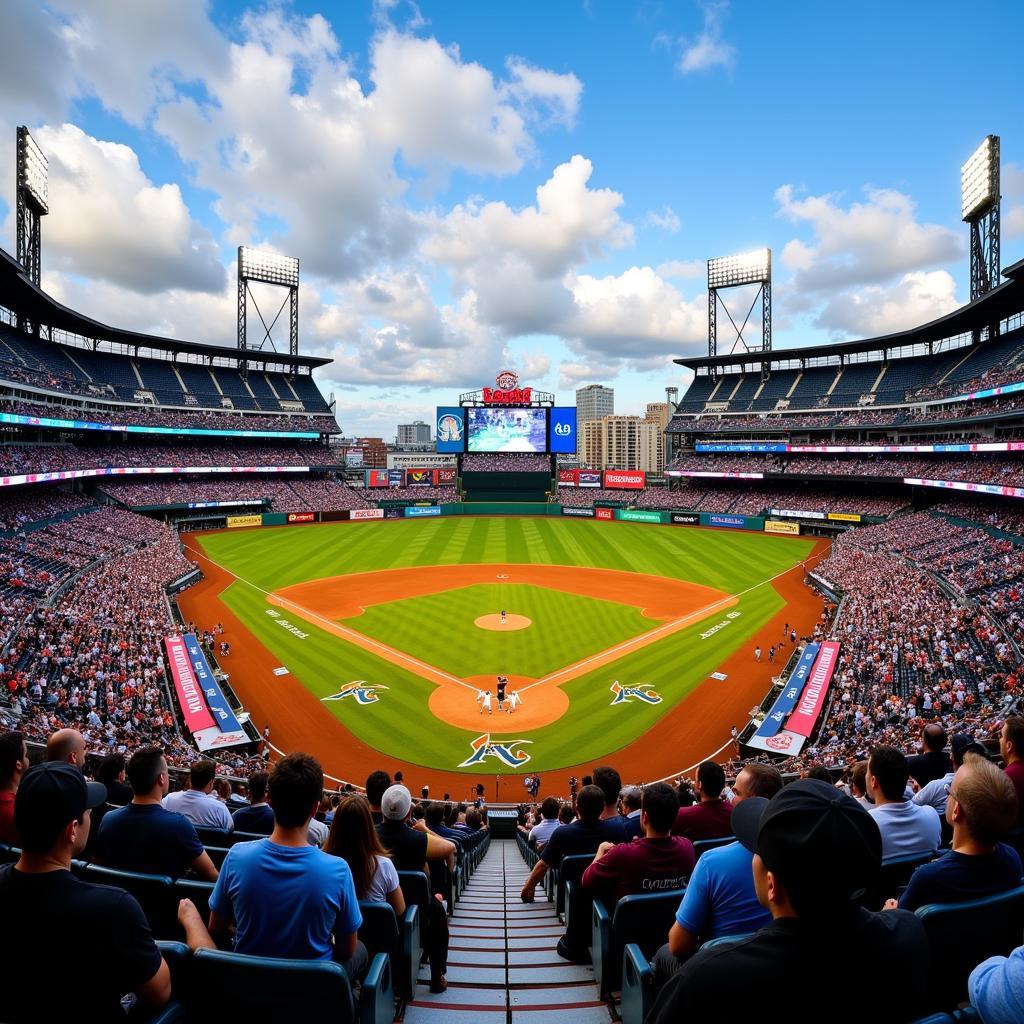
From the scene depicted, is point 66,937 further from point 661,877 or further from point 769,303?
point 769,303

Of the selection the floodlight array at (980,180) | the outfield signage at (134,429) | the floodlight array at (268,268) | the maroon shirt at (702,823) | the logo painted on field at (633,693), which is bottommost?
the logo painted on field at (633,693)

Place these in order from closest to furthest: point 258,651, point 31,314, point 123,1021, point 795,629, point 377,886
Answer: point 123,1021 < point 377,886 < point 258,651 < point 795,629 < point 31,314

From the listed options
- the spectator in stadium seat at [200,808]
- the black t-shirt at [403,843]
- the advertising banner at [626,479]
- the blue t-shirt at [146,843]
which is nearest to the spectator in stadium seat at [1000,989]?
the black t-shirt at [403,843]

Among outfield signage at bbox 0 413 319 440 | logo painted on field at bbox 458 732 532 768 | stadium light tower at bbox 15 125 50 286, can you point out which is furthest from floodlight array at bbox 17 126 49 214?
logo painted on field at bbox 458 732 532 768

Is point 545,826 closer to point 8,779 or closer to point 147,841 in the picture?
point 147,841

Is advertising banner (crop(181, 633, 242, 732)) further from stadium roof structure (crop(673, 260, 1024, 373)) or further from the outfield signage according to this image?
stadium roof structure (crop(673, 260, 1024, 373))

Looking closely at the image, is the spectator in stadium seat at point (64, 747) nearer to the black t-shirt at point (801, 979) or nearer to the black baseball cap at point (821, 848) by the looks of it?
the black t-shirt at point (801, 979)

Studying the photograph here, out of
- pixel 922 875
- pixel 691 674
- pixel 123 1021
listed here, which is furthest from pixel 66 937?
pixel 691 674
